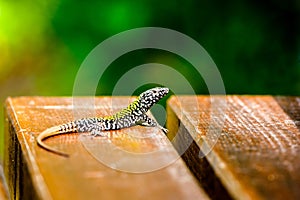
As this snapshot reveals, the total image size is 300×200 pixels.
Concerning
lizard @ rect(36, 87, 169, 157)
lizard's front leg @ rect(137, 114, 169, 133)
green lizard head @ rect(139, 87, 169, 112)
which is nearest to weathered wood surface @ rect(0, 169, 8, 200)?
lizard @ rect(36, 87, 169, 157)

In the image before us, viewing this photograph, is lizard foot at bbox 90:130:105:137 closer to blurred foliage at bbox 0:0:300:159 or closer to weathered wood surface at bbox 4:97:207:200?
weathered wood surface at bbox 4:97:207:200

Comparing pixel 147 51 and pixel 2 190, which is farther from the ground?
pixel 2 190

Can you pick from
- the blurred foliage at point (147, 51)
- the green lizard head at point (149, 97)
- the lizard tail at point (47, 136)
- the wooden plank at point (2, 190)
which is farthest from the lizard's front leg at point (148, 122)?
the blurred foliage at point (147, 51)

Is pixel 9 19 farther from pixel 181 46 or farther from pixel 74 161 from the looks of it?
pixel 74 161

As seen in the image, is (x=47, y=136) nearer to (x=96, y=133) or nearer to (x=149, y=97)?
(x=96, y=133)

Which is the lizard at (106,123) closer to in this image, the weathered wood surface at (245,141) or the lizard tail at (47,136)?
the lizard tail at (47,136)

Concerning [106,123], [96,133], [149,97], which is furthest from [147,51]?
[96,133]

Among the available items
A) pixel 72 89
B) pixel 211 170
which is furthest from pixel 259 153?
pixel 72 89
